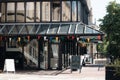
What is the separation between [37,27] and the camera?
30.7 meters

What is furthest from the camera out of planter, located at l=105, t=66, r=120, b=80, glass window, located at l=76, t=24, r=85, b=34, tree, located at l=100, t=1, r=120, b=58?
tree, located at l=100, t=1, r=120, b=58

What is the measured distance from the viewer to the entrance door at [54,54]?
102 ft

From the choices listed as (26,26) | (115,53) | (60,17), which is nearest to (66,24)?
(60,17)

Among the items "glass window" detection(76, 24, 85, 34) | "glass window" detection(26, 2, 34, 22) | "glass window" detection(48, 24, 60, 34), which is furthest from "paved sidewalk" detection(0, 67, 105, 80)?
"glass window" detection(26, 2, 34, 22)

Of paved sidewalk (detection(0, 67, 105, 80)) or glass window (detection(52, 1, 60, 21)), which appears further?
glass window (detection(52, 1, 60, 21))

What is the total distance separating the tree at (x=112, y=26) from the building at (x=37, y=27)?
9.33 meters

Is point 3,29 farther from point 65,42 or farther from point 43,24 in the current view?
point 65,42

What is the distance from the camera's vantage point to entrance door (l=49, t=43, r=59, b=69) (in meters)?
31.1

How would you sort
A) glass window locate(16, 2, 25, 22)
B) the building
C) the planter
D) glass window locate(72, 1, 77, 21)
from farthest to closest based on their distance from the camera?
1. glass window locate(16, 2, 25, 22)
2. glass window locate(72, 1, 77, 21)
3. the building
4. the planter

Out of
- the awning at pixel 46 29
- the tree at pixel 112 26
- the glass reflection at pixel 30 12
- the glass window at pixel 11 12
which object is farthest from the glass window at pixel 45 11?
the tree at pixel 112 26

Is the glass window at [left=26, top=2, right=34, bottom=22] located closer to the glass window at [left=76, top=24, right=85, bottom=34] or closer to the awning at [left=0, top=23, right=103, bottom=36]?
the awning at [left=0, top=23, right=103, bottom=36]

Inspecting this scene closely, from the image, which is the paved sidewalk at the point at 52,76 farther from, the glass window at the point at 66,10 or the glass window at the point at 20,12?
the glass window at the point at 20,12

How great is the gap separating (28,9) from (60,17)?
274cm

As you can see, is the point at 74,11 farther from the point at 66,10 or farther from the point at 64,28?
the point at 64,28
